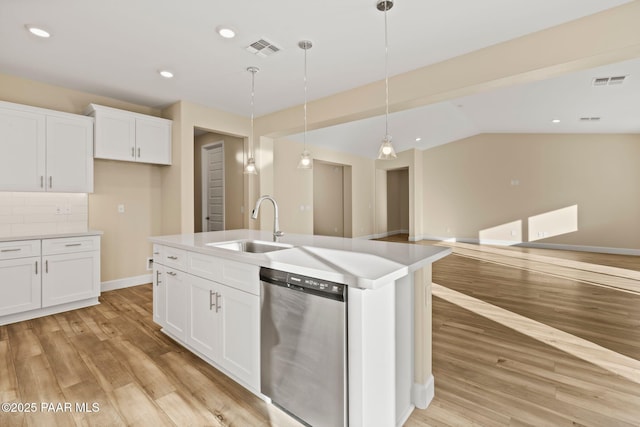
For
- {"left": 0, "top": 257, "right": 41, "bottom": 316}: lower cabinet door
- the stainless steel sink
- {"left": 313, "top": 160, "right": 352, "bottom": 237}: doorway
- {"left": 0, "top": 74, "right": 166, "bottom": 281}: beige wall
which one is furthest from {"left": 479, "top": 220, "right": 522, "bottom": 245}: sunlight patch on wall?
{"left": 0, "top": 257, "right": 41, "bottom": 316}: lower cabinet door

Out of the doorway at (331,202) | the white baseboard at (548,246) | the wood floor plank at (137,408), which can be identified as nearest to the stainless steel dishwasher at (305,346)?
the wood floor plank at (137,408)

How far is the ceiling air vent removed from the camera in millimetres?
2887

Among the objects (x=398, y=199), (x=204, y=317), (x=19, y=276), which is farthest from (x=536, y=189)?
(x=19, y=276)

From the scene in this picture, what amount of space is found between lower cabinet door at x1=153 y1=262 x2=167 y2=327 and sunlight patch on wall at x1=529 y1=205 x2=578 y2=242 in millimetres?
9020

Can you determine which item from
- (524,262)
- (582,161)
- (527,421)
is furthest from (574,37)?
(582,161)

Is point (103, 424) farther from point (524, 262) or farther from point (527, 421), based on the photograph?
point (524, 262)

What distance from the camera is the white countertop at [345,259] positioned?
1388mm

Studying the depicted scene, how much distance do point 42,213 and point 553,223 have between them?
1033 cm

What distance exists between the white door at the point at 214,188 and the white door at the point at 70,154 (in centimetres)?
233

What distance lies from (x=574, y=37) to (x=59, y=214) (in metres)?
5.68

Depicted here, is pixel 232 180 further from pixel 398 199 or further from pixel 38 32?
pixel 398 199

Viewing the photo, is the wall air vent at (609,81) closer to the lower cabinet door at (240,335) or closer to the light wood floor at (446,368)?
the light wood floor at (446,368)

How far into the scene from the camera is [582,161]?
756 centimetres

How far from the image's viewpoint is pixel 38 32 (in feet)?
8.74
